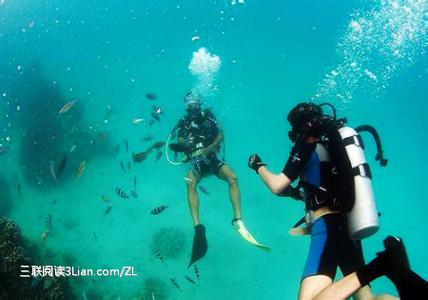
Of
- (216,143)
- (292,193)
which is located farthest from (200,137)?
(292,193)

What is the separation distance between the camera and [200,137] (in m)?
9.32

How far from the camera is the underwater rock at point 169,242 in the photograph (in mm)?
20131

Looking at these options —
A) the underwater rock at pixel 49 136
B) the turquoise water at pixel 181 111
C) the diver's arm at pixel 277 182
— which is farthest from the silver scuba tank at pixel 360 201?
the underwater rock at pixel 49 136

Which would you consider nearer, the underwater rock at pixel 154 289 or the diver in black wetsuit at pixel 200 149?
the diver in black wetsuit at pixel 200 149

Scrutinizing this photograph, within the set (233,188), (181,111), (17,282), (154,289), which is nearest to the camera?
(233,188)

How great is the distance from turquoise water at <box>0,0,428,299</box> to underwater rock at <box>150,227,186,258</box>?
365 mm

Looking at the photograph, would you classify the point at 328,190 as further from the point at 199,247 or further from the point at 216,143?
the point at 216,143

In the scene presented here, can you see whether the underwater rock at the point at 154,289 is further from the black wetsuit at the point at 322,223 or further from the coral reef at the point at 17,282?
the black wetsuit at the point at 322,223

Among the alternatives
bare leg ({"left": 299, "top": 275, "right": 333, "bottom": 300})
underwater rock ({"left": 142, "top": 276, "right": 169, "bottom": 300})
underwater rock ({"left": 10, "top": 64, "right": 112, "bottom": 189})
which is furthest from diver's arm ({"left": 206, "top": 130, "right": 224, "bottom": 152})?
underwater rock ({"left": 10, "top": 64, "right": 112, "bottom": 189})

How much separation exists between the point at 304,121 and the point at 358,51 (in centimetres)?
4298

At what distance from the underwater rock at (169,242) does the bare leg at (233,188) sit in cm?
1194

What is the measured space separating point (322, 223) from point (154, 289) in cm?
1500

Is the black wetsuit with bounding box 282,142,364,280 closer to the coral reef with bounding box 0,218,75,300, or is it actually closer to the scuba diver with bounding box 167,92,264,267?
the scuba diver with bounding box 167,92,264,267

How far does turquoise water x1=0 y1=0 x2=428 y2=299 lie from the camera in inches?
892
